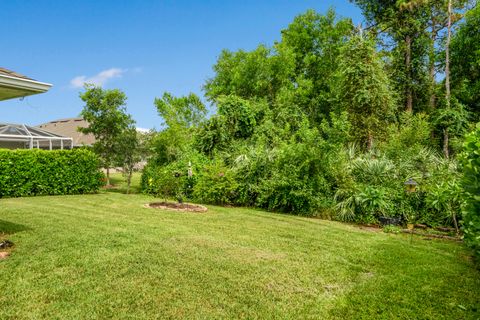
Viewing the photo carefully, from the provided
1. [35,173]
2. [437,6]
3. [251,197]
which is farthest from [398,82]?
[35,173]

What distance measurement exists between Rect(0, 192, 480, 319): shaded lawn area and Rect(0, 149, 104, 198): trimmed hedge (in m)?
5.05

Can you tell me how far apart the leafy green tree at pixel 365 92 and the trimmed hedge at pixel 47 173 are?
12.7 m

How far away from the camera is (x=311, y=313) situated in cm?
340

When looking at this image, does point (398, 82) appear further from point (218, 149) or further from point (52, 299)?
point (52, 299)

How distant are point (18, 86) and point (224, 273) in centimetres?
472

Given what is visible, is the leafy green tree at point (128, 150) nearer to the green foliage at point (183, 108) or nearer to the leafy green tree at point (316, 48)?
the green foliage at point (183, 108)

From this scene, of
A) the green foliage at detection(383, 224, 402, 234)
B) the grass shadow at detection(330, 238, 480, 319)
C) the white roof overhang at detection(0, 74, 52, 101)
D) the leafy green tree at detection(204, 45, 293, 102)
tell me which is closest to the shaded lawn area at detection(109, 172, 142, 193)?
the white roof overhang at detection(0, 74, 52, 101)

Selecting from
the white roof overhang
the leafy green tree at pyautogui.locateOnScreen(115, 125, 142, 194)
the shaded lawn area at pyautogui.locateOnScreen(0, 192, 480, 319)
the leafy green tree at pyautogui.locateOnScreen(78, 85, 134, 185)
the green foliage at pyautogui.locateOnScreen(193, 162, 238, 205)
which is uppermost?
the leafy green tree at pyautogui.locateOnScreen(78, 85, 134, 185)

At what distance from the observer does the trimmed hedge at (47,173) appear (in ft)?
37.8

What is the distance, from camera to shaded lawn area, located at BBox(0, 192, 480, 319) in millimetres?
3426

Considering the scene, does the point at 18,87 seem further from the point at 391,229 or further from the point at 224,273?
the point at 391,229

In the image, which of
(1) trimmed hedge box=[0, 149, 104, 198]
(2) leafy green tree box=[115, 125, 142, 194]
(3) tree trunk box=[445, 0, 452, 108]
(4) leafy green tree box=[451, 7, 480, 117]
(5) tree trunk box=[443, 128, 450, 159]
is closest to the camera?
(1) trimmed hedge box=[0, 149, 104, 198]

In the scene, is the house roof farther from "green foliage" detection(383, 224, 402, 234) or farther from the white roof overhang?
"green foliage" detection(383, 224, 402, 234)

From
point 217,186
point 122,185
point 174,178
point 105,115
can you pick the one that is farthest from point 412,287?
point 105,115
